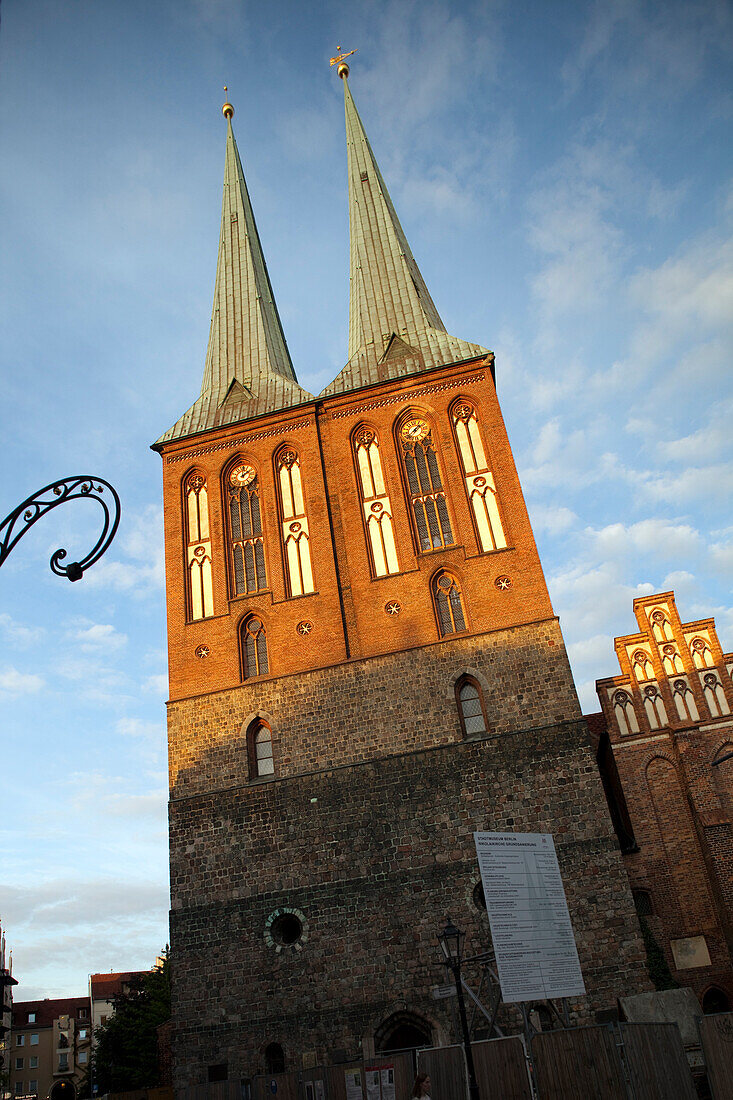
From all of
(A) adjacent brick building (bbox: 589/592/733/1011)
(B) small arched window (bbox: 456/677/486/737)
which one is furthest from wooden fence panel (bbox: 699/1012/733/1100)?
(A) adjacent brick building (bbox: 589/592/733/1011)

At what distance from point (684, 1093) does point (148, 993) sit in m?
27.9

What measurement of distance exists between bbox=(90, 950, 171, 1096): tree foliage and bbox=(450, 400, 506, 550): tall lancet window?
1907 centimetres

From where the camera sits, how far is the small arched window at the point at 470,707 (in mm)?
18797

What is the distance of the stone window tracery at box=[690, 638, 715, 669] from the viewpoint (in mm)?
23202

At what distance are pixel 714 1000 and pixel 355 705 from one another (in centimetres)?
1062

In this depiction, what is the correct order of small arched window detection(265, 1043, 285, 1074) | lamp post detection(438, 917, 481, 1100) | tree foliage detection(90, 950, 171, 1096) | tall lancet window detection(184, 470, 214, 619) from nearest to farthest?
lamp post detection(438, 917, 481, 1100), small arched window detection(265, 1043, 285, 1074), tall lancet window detection(184, 470, 214, 619), tree foliage detection(90, 950, 171, 1096)

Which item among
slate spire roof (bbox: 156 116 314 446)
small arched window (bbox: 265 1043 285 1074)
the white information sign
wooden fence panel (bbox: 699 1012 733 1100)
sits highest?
slate spire roof (bbox: 156 116 314 446)

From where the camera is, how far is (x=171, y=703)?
20.7 m

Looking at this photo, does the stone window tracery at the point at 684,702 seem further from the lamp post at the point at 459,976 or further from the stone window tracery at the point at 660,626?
the lamp post at the point at 459,976

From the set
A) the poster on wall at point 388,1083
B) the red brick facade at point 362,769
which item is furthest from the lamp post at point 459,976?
the red brick facade at point 362,769

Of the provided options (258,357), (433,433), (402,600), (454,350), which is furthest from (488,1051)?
(258,357)

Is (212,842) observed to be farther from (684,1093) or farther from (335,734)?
(684,1093)

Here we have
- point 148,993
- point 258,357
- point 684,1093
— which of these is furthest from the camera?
point 148,993

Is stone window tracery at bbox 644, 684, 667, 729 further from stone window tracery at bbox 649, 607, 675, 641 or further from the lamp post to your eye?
the lamp post
